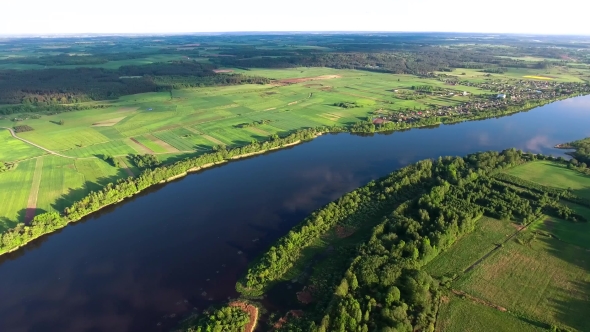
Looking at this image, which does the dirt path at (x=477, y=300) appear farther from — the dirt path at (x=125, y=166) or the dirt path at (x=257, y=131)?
the dirt path at (x=257, y=131)

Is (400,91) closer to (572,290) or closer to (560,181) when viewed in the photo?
(560,181)

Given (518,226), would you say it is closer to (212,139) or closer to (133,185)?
(133,185)

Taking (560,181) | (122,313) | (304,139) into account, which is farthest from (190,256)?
(560,181)

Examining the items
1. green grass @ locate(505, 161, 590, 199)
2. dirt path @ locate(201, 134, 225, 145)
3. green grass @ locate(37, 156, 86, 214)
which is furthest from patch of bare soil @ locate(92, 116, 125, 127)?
green grass @ locate(505, 161, 590, 199)

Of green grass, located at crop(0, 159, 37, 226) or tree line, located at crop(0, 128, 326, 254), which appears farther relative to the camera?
green grass, located at crop(0, 159, 37, 226)

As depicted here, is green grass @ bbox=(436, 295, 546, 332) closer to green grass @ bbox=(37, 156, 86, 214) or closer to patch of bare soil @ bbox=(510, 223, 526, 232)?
patch of bare soil @ bbox=(510, 223, 526, 232)

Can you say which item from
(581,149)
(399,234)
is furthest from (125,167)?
(581,149)
